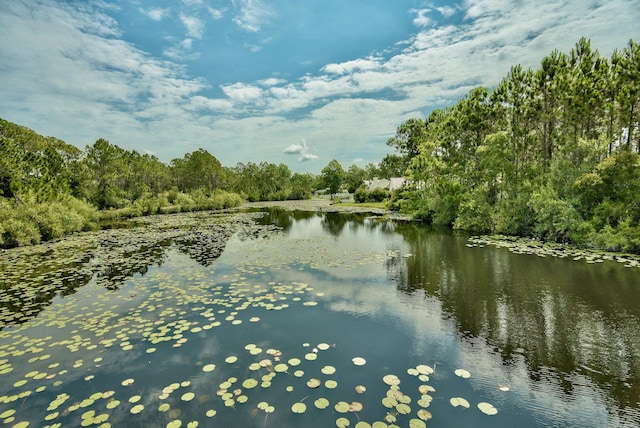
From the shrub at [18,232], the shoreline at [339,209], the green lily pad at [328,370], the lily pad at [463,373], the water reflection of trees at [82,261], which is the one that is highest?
the shrub at [18,232]

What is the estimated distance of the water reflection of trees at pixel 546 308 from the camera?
543 cm

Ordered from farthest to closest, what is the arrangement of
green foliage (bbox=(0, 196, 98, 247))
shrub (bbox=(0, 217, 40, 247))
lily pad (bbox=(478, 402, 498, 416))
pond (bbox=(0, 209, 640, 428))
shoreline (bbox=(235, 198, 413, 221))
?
shoreline (bbox=(235, 198, 413, 221)), green foliage (bbox=(0, 196, 98, 247)), shrub (bbox=(0, 217, 40, 247)), pond (bbox=(0, 209, 640, 428)), lily pad (bbox=(478, 402, 498, 416))

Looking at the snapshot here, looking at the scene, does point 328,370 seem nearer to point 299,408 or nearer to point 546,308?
point 299,408

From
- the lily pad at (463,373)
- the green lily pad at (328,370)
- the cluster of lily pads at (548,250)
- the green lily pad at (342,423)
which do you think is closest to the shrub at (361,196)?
the cluster of lily pads at (548,250)

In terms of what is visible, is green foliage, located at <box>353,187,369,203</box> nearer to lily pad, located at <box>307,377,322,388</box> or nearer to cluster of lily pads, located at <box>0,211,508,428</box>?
cluster of lily pads, located at <box>0,211,508,428</box>

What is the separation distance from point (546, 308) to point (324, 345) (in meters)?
6.11

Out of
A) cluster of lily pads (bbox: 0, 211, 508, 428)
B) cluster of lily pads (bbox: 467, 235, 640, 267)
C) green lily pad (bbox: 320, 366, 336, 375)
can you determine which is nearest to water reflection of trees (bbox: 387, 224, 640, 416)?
cluster of lily pads (bbox: 467, 235, 640, 267)

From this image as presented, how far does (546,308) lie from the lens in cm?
790

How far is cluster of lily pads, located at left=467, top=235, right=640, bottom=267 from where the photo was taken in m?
12.3

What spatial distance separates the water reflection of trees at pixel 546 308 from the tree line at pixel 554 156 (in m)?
4.70

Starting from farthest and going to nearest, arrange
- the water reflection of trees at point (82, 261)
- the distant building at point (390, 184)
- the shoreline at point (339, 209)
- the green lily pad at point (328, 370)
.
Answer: the distant building at point (390, 184) → the shoreline at point (339, 209) → the water reflection of trees at point (82, 261) → the green lily pad at point (328, 370)

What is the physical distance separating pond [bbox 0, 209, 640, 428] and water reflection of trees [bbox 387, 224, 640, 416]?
5cm

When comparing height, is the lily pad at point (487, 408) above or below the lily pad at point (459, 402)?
below

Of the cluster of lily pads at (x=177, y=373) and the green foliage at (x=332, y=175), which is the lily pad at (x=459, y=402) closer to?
the cluster of lily pads at (x=177, y=373)
